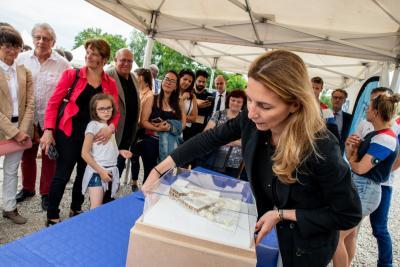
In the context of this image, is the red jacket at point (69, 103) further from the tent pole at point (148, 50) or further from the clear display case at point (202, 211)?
the tent pole at point (148, 50)

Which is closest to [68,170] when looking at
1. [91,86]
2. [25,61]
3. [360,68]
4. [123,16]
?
[91,86]

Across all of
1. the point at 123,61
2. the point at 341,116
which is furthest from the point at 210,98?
the point at 341,116

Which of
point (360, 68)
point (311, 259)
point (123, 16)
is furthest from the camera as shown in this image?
point (360, 68)

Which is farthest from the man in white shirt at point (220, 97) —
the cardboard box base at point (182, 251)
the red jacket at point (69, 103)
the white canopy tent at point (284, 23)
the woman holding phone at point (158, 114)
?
the cardboard box base at point (182, 251)

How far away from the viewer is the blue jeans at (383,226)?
229 cm

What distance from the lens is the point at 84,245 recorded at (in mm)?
1099

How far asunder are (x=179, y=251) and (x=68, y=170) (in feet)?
5.84

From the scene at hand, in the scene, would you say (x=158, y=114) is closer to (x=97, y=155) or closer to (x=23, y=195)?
(x=97, y=155)

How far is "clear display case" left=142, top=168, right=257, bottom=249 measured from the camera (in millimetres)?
793

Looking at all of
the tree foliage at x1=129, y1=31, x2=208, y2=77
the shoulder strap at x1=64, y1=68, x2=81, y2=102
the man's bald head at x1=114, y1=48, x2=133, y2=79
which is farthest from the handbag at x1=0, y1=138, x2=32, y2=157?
the tree foliage at x1=129, y1=31, x2=208, y2=77

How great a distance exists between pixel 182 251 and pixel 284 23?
4269 millimetres

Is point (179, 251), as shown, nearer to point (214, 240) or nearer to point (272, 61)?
point (214, 240)

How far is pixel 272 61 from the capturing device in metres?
0.90

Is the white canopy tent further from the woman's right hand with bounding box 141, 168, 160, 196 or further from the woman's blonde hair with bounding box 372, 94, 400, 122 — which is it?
the woman's right hand with bounding box 141, 168, 160, 196
